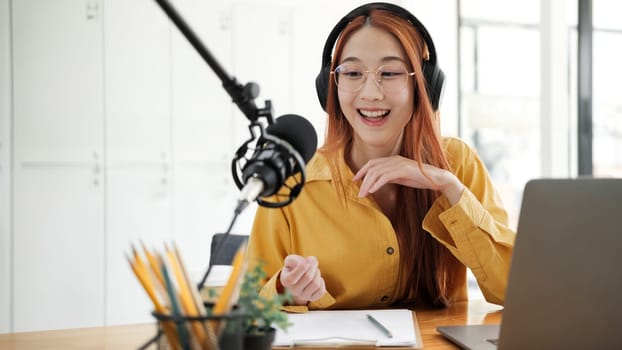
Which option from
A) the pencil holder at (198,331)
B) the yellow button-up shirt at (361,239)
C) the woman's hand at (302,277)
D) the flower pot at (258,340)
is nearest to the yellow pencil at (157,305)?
the pencil holder at (198,331)

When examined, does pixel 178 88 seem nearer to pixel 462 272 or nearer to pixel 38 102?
pixel 38 102

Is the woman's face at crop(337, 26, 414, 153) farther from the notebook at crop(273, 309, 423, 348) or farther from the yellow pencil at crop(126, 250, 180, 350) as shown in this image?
the yellow pencil at crop(126, 250, 180, 350)

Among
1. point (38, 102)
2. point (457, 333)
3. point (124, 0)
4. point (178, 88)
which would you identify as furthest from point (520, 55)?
point (457, 333)

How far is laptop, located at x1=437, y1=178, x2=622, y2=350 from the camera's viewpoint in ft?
2.65

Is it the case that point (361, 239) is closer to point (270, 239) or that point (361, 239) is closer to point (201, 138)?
point (270, 239)

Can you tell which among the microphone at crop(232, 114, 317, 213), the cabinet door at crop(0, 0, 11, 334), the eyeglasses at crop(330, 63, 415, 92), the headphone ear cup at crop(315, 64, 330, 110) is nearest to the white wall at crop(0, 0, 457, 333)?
the cabinet door at crop(0, 0, 11, 334)

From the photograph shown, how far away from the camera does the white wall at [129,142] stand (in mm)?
3244

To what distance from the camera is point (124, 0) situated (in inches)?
135

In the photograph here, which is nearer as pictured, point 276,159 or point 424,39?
point 276,159

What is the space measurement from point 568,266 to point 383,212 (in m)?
0.79

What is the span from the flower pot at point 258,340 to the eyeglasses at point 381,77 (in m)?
0.83

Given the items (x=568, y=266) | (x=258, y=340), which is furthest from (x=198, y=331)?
(x=568, y=266)

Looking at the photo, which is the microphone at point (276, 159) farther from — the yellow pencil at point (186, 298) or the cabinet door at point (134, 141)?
the cabinet door at point (134, 141)

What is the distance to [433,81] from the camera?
1.51 m
